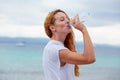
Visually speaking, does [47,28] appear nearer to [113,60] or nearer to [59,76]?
[59,76]

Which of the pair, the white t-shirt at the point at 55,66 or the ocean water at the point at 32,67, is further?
the ocean water at the point at 32,67

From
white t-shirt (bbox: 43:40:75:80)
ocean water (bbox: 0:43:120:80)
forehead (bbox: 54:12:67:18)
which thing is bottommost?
→ ocean water (bbox: 0:43:120:80)

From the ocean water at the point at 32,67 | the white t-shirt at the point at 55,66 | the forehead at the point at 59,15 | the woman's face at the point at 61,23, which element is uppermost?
the forehead at the point at 59,15

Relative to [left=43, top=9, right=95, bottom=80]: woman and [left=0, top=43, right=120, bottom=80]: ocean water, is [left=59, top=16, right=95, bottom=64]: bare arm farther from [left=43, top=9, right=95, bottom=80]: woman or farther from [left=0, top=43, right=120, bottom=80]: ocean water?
[left=0, top=43, right=120, bottom=80]: ocean water

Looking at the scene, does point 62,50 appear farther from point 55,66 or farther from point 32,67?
point 32,67

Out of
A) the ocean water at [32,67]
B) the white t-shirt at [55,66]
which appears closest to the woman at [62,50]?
the white t-shirt at [55,66]

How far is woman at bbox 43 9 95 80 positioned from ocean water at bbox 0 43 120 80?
253 centimetres

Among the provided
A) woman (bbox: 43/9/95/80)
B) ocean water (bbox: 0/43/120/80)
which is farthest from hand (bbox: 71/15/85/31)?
ocean water (bbox: 0/43/120/80)

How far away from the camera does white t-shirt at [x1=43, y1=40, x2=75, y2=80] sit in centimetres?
122

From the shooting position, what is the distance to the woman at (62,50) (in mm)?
1178

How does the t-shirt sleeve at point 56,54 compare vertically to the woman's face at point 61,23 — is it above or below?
below

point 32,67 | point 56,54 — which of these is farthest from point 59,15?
point 32,67

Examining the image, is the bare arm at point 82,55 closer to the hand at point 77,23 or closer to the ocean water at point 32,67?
the hand at point 77,23

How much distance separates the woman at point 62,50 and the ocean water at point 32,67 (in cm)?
253
